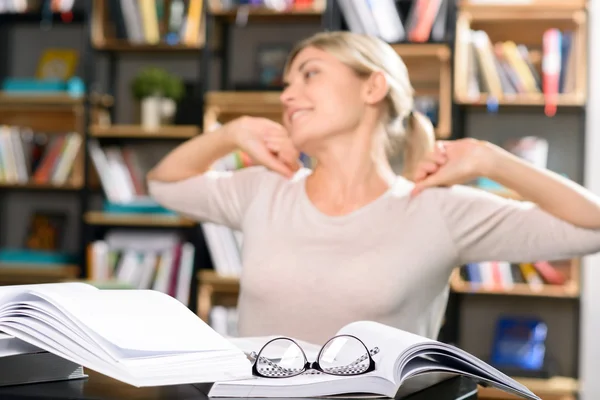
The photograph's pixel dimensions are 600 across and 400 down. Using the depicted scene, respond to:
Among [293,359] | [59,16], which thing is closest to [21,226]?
[59,16]

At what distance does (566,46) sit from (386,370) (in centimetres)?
295

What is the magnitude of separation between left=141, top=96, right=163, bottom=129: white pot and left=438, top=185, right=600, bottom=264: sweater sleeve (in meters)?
2.41

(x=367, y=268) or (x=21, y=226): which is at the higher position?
(x=367, y=268)

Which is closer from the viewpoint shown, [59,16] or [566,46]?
[566,46]

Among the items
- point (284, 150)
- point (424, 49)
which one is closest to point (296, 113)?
point (284, 150)

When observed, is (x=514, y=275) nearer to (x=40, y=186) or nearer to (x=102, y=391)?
(x=40, y=186)

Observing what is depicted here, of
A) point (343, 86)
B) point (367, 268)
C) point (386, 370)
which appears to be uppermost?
point (343, 86)

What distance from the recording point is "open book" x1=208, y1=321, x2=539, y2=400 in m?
0.84

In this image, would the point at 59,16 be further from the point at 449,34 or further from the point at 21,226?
the point at 449,34

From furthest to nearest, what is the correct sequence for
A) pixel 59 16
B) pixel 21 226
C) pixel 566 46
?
pixel 21 226 → pixel 59 16 → pixel 566 46

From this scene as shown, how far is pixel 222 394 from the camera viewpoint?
2.72 feet

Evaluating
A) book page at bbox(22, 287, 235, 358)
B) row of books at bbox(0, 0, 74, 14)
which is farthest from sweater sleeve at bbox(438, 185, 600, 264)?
row of books at bbox(0, 0, 74, 14)

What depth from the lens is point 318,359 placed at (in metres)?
0.92

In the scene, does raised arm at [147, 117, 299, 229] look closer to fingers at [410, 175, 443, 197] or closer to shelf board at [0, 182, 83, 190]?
fingers at [410, 175, 443, 197]
